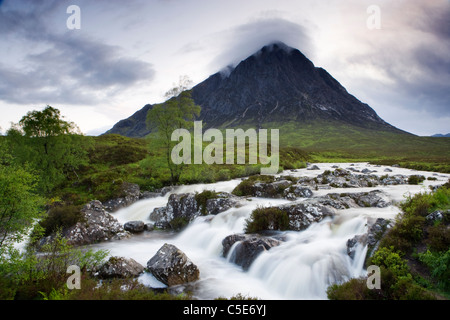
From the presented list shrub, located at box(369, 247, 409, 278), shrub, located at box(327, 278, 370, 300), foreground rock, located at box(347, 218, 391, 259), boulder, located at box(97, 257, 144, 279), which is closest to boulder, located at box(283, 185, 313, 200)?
foreground rock, located at box(347, 218, 391, 259)

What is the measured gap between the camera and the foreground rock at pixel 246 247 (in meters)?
13.5

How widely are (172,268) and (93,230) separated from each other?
1052 centimetres

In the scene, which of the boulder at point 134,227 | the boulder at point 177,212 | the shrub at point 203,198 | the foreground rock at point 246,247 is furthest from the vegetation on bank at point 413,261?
the boulder at point 134,227

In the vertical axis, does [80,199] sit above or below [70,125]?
below

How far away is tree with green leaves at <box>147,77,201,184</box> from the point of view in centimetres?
3062

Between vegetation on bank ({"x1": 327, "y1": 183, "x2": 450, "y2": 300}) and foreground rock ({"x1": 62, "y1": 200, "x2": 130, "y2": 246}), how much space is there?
16944 mm

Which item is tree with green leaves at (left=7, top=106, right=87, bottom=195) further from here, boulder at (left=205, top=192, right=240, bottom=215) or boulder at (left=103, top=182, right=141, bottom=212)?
boulder at (left=205, top=192, right=240, bottom=215)

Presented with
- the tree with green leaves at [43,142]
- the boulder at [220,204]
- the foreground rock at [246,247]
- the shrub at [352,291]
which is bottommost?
the foreground rock at [246,247]

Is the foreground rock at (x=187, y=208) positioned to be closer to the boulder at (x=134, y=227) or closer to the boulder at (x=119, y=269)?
the boulder at (x=134, y=227)

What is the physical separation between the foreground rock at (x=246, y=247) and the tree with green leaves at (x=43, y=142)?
85.7 feet

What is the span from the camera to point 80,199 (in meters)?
28.3
